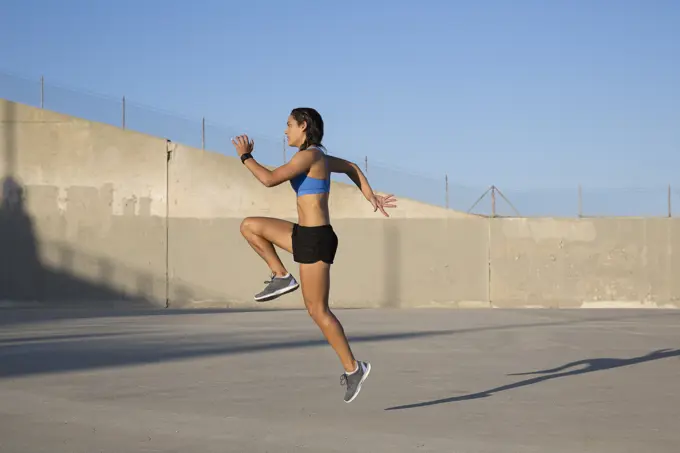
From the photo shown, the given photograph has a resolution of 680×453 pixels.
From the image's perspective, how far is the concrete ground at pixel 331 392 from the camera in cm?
599

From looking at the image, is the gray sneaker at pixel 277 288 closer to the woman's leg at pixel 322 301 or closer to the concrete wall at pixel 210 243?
the woman's leg at pixel 322 301

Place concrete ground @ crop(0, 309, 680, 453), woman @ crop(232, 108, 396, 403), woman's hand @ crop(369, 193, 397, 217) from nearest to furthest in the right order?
concrete ground @ crop(0, 309, 680, 453) → woman @ crop(232, 108, 396, 403) → woman's hand @ crop(369, 193, 397, 217)

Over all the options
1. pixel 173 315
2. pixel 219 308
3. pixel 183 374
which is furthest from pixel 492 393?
pixel 219 308

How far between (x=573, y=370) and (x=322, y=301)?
406 cm

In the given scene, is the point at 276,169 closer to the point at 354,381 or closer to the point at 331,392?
the point at 354,381

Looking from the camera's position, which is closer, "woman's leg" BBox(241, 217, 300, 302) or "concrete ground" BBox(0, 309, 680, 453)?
"concrete ground" BBox(0, 309, 680, 453)

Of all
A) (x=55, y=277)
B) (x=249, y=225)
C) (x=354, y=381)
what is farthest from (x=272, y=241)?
(x=55, y=277)

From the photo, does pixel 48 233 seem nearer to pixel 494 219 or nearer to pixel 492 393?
pixel 494 219

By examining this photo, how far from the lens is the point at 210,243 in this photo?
25.6 metres

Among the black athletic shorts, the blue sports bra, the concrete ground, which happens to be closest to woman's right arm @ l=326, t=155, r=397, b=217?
the blue sports bra

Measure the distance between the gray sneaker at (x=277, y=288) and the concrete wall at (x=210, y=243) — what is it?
60.1ft

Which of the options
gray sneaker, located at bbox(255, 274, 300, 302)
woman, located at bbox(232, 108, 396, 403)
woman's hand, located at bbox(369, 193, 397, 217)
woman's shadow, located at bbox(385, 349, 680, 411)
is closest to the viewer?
woman, located at bbox(232, 108, 396, 403)

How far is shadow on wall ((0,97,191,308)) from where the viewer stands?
83.1ft

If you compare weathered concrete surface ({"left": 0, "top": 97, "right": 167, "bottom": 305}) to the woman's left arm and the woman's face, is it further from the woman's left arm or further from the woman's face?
the woman's left arm
